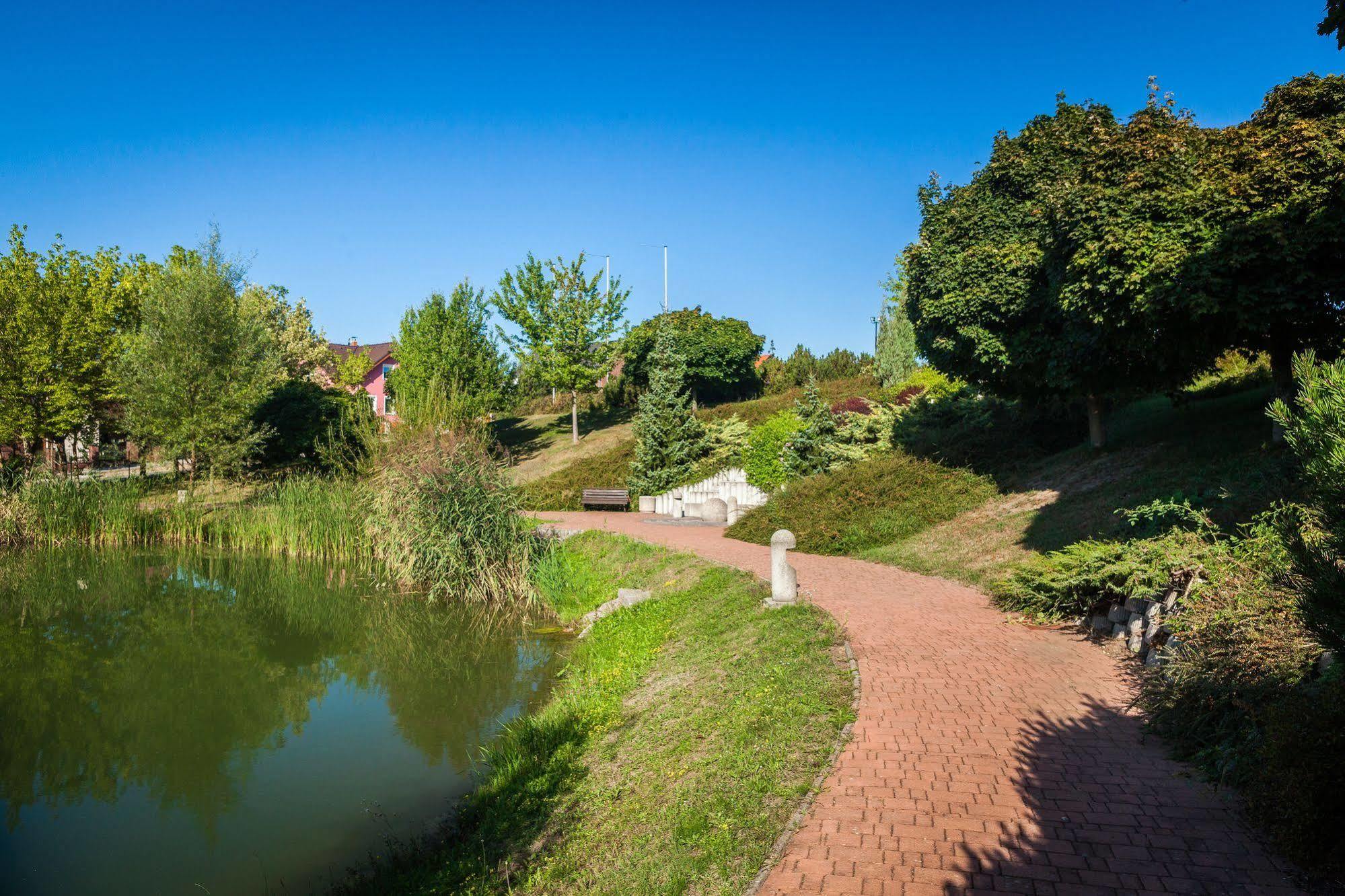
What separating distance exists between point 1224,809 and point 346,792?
741 centimetres

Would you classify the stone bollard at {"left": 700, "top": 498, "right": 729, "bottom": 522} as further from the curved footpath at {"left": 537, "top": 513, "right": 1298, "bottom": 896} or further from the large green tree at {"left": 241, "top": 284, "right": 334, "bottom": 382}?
the large green tree at {"left": 241, "top": 284, "right": 334, "bottom": 382}

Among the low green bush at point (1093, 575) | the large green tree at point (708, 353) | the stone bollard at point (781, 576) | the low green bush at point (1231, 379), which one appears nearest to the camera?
the low green bush at point (1093, 575)

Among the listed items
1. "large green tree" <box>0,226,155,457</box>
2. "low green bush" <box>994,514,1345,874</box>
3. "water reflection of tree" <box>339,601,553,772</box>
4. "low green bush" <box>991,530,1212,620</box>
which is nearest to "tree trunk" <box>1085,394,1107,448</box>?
"low green bush" <box>991,530,1212,620</box>

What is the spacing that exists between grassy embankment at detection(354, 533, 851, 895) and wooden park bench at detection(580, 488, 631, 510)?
12887 millimetres

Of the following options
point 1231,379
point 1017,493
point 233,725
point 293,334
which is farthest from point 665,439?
point 293,334

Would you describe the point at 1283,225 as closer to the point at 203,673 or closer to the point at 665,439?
the point at 665,439

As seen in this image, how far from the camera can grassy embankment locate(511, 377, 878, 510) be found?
2541 cm

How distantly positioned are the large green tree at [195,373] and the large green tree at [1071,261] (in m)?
21.7

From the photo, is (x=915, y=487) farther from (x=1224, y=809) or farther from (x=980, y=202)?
(x=1224, y=809)

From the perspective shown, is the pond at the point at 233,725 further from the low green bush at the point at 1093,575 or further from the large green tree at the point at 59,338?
the large green tree at the point at 59,338

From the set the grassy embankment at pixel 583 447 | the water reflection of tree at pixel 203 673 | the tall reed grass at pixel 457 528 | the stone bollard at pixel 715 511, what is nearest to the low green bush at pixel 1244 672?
the water reflection of tree at pixel 203 673

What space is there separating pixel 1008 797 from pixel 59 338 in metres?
33.5

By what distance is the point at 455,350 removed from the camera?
3369cm

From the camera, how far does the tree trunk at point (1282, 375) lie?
1227cm
